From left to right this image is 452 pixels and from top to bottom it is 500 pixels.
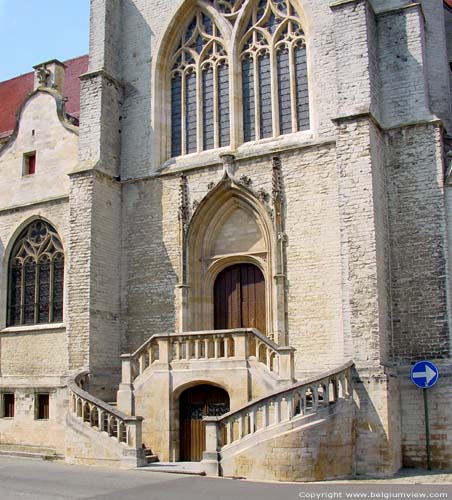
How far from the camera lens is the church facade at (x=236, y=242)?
13383 mm

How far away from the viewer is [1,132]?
23812mm

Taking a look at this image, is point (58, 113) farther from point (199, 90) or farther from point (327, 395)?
point (327, 395)

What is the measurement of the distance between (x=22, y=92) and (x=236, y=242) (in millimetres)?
13164

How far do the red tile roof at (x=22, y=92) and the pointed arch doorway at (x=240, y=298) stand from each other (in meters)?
8.70

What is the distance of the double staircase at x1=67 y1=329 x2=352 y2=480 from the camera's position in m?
12.1

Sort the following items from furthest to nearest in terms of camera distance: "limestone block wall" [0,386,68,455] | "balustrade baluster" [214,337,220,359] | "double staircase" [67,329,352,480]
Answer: "limestone block wall" [0,386,68,455] → "balustrade baluster" [214,337,220,359] → "double staircase" [67,329,352,480]

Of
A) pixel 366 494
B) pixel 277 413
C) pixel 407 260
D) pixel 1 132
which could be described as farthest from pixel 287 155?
pixel 1 132

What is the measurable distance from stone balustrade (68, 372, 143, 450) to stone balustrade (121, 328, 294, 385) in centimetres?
80

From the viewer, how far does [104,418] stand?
14.6m

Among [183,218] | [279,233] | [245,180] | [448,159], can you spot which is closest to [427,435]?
[279,233]

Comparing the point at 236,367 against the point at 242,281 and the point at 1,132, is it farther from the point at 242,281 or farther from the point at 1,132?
the point at 1,132

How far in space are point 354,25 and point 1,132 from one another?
44.8 ft

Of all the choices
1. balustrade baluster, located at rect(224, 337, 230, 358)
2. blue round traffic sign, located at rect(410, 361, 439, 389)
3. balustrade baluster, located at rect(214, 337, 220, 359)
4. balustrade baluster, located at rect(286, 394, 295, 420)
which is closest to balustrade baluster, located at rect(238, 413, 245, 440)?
balustrade baluster, located at rect(286, 394, 295, 420)

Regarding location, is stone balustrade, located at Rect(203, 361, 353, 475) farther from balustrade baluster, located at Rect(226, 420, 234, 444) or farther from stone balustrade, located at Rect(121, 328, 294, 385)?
stone balustrade, located at Rect(121, 328, 294, 385)
